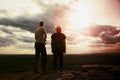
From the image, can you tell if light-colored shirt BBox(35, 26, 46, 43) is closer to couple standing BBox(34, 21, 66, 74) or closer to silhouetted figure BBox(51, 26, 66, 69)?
couple standing BBox(34, 21, 66, 74)

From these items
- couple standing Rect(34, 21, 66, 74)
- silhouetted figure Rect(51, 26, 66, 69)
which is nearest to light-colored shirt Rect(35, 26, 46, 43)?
couple standing Rect(34, 21, 66, 74)

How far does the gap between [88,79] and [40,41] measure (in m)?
3.75

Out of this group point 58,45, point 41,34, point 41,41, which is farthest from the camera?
point 58,45

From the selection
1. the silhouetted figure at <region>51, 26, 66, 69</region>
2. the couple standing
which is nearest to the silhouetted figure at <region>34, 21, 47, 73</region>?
the couple standing

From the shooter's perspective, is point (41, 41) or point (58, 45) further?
point (58, 45)

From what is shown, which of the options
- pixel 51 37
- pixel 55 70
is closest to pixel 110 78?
pixel 55 70

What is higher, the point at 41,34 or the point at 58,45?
the point at 41,34

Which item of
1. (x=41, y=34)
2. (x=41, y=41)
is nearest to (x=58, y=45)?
(x=41, y=41)

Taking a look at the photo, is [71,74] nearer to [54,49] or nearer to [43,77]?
[43,77]

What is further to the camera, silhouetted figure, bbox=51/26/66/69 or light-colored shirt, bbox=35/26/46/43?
silhouetted figure, bbox=51/26/66/69

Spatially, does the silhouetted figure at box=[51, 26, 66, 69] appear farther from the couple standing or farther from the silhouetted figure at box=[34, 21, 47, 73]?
the silhouetted figure at box=[34, 21, 47, 73]

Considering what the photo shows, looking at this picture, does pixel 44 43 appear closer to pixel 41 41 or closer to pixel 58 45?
pixel 41 41

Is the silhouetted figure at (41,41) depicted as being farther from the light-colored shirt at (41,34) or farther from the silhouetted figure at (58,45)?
the silhouetted figure at (58,45)

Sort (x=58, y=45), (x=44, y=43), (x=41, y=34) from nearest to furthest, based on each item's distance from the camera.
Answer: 1. (x=41, y=34)
2. (x=44, y=43)
3. (x=58, y=45)
